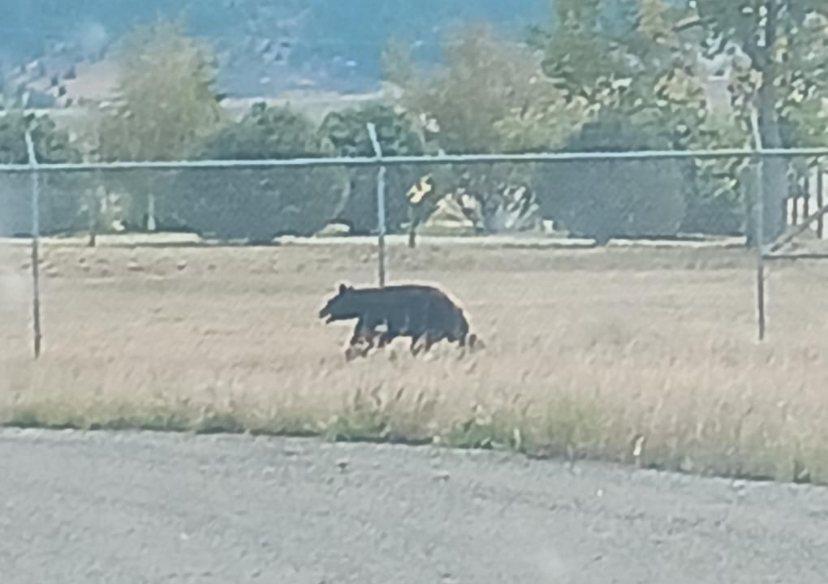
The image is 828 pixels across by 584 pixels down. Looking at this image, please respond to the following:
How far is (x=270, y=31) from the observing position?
7906 centimetres

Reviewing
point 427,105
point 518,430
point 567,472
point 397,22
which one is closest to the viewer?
point 567,472

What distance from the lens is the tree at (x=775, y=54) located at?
31.5m

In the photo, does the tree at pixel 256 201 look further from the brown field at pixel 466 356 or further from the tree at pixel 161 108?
the tree at pixel 161 108

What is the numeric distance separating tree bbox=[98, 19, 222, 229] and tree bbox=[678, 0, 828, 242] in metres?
7.80

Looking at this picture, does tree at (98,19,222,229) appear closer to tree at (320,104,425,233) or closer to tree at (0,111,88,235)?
tree at (320,104,425,233)

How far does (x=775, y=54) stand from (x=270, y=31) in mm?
48740

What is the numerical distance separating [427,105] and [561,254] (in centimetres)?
1809

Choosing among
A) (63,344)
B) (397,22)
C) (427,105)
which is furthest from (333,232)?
(397,22)

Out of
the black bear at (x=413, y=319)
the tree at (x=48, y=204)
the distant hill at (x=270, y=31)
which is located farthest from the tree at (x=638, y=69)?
the distant hill at (x=270, y=31)

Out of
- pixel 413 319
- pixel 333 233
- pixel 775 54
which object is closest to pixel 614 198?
pixel 333 233

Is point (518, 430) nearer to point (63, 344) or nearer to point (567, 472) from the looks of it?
point (567, 472)

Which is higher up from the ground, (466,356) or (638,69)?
(638,69)

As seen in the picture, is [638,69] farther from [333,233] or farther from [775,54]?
[333,233]

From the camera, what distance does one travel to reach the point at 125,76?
113 ft
